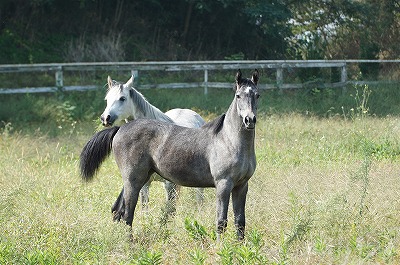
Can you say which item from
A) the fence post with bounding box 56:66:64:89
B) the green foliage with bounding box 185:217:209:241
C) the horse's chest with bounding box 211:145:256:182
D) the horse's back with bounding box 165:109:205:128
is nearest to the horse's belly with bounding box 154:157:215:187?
the horse's chest with bounding box 211:145:256:182

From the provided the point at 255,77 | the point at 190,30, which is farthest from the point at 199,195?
the point at 190,30

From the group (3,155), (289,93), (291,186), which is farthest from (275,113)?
(291,186)

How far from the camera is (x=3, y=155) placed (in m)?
12.4

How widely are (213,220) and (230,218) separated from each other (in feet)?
0.84

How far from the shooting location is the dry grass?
6.50 m

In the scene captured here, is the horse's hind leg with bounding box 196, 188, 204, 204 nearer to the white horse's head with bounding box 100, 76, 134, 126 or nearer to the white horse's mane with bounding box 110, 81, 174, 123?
the white horse's mane with bounding box 110, 81, 174, 123

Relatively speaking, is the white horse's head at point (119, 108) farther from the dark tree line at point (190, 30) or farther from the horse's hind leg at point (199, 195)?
the dark tree line at point (190, 30)

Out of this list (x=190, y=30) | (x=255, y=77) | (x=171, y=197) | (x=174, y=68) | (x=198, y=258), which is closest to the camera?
(x=198, y=258)

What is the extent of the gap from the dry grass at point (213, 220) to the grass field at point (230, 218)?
1 cm

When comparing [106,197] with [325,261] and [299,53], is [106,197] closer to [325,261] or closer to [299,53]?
[325,261]

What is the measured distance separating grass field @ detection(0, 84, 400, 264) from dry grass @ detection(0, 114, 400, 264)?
0.01 metres

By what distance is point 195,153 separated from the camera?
7.55 metres

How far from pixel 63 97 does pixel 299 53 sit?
385 inches

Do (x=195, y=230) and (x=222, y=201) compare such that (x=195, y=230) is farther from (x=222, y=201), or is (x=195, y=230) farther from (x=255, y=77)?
(x=255, y=77)
